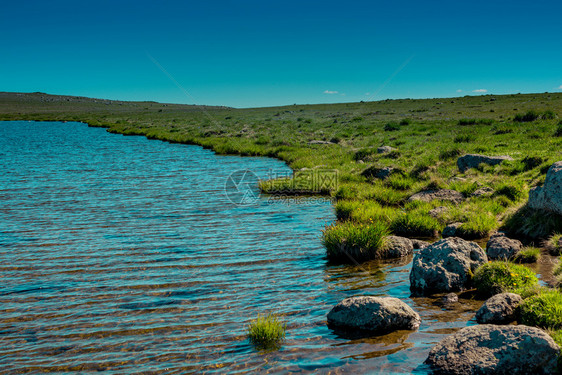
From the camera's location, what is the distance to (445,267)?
8.71m

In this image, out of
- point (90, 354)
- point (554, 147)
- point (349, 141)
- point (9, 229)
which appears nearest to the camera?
point (90, 354)

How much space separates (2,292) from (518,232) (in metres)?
12.5

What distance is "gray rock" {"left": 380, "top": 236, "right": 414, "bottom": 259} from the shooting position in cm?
Answer: 1086

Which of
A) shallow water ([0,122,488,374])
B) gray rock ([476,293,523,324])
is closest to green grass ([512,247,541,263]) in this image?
shallow water ([0,122,488,374])

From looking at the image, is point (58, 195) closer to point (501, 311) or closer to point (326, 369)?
point (326, 369)

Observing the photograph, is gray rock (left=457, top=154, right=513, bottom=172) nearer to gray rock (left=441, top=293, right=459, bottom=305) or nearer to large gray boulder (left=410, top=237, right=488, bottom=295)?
large gray boulder (left=410, top=237, right=488, bottom=295)

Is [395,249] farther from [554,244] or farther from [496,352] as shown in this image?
[496,352]

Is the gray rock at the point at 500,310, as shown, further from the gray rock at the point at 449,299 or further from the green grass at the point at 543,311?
the gray rock at the point at 449,299

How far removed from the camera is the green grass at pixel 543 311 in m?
6.29

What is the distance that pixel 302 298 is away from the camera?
8.41 m

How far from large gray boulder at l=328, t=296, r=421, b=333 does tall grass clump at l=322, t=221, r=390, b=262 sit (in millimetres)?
3439

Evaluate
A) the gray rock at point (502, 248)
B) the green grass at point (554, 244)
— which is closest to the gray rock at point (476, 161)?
the green grass at point (554, 244)

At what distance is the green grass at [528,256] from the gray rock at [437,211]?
3538 millimetres

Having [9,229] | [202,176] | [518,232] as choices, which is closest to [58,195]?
[9,229]
